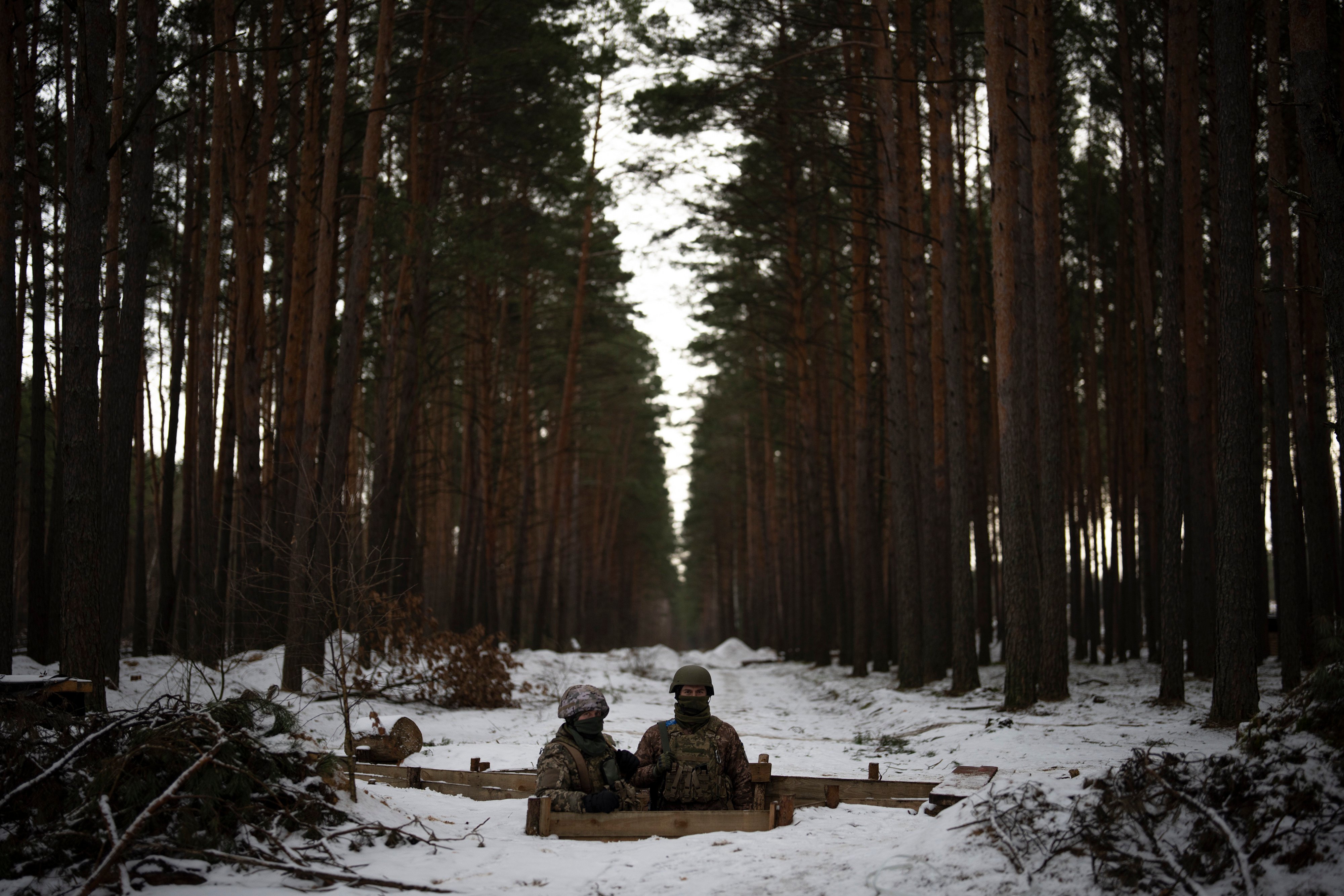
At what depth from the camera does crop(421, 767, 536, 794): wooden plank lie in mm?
7461

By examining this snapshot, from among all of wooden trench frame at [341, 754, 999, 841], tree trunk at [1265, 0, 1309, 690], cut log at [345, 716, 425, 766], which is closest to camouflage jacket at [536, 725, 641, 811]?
wooden trench frame at [341, 754, 999, 841]

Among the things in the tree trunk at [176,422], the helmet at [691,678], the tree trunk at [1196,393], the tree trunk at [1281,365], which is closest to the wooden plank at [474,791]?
the helmet at [691,678]

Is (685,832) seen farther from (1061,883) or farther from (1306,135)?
(1306,135)

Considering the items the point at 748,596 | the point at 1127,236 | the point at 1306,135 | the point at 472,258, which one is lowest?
the point at 748,596

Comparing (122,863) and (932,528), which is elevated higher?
(932,528)

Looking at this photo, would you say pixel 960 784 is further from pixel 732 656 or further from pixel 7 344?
pixel 732 656

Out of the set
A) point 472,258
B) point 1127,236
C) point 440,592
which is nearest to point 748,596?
point 440,592

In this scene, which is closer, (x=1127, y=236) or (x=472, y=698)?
(x=472, y=698)

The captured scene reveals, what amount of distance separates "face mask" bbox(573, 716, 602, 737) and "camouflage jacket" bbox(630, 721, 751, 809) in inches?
12.7

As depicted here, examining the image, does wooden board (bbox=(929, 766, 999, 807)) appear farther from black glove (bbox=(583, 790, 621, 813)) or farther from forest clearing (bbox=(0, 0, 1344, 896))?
black glove (bbox=(583, 790, 621, 813))

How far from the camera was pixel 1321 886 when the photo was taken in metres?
3.94

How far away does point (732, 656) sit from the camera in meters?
37.4

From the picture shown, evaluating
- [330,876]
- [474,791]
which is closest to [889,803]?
[474,791]

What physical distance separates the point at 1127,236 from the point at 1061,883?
20.0 metres
